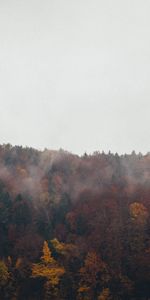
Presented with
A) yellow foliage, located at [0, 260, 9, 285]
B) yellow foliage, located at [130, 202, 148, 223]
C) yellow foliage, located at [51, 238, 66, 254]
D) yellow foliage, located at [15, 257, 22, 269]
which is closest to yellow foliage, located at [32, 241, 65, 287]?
yellow foliage, located at [51, 238, 66, 254]

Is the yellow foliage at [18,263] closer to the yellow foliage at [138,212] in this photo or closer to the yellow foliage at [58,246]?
the yellow foliage at [58,246]

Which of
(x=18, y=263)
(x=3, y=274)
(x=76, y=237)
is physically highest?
(x=76, y=237)

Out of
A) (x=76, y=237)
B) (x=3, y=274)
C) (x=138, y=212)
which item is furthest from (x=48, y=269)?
(x=138, y=212)

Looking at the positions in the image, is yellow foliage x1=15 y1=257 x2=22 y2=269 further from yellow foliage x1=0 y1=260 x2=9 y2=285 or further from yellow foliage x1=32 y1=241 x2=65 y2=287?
yellow foliage x1=32 y1=241 x2=65 y2=287

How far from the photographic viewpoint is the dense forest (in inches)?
4026

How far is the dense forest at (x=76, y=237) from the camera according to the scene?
4026 inches

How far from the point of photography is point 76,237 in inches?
4606

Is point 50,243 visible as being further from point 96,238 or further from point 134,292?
point 134,292

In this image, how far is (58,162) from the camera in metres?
178

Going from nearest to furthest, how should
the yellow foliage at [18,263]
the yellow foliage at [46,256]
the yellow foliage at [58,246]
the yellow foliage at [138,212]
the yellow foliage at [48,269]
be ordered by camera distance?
the yellow foliage at [48,269]
the yellow foliage at [18,263]
the yellow foliage at [46,256]
the yellow foliage at [58,246]
the yellow foliage at [138,212]

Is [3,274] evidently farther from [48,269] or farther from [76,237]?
[76,237]

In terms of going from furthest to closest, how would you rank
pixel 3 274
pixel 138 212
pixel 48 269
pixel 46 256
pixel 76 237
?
pixel 138 212
pixel 76 237
pixel 46 256
pixel 48 269
pixel 3 274

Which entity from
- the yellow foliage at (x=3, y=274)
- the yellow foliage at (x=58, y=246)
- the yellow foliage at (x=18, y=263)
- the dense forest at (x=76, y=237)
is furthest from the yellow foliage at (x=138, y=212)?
the yellow foliage at (x=3, y=274)

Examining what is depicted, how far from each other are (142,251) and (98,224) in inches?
550
